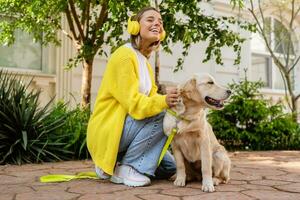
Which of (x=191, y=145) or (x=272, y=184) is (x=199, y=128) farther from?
(x=272, y=184)

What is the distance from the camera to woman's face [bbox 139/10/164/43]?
2.89 metres

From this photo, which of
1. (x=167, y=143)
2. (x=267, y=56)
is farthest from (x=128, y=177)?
(x=267, y=56)

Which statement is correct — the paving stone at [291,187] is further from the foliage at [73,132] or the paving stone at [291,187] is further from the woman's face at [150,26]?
the foliage at [73,132]

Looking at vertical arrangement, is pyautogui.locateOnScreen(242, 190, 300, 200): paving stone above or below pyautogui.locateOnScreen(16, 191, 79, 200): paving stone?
above

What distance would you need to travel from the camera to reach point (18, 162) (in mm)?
4613

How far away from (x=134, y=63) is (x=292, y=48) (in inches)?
383

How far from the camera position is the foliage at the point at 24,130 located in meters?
4.81

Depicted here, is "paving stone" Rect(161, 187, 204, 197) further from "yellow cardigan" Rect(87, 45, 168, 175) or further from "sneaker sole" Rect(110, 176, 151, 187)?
"yellow cardigan" Rect(87, 45, 168, 175)

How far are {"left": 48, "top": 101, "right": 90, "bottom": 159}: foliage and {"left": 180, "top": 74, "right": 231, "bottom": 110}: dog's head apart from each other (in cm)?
279

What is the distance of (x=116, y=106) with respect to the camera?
296cm

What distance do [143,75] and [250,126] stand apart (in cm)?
455

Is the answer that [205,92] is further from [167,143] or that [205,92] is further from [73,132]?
[73,132]

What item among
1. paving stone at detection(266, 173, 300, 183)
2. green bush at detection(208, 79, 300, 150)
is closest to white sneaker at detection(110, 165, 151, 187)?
paving stone at detection(266, 173, 300, 183)

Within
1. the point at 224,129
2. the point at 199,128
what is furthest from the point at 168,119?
the point at 224,129
